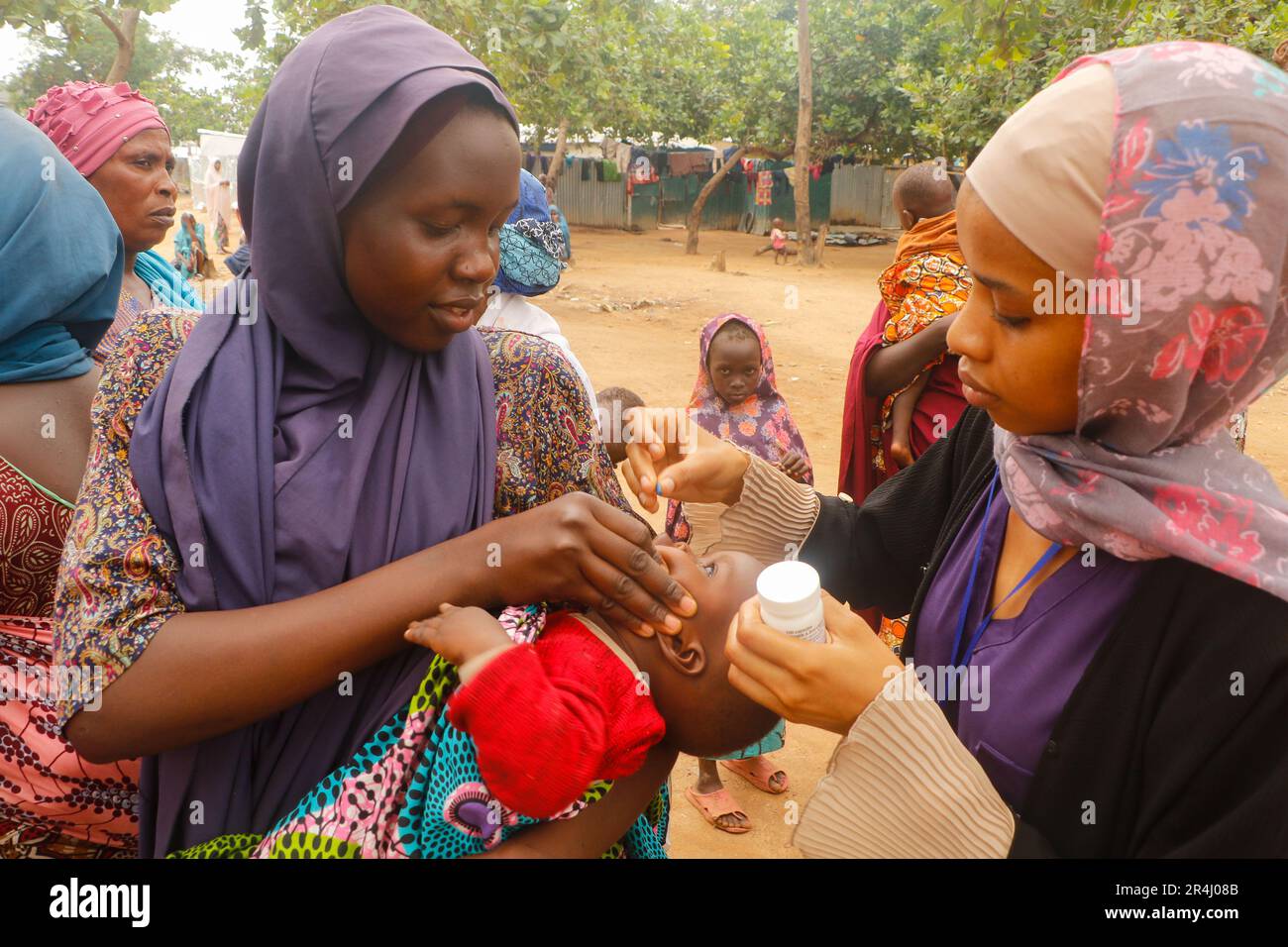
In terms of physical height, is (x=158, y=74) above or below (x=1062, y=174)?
above

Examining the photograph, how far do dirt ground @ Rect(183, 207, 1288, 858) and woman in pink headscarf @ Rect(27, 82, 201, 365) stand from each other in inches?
123

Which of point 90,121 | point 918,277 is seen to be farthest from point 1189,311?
point 90,121

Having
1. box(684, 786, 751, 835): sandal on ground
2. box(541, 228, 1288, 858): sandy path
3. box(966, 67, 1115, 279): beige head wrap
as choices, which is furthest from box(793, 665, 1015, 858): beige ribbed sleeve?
box(684, 786, 751, 835): sandal on ground

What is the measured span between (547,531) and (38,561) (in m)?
1.18

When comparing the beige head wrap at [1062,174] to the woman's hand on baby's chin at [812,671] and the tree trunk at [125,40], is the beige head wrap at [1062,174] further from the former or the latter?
the tree trunk at [125,40]

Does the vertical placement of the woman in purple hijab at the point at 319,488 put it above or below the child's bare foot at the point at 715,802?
above

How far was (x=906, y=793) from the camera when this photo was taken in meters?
1.38

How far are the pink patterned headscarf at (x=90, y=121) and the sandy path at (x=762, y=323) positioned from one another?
3.64 metres

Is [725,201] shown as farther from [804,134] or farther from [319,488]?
[319,488]

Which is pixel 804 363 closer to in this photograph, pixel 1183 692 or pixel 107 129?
pixel 107 129

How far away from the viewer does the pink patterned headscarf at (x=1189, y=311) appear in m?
1.23

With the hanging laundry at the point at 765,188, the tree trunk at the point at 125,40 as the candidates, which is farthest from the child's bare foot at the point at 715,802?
the hanging laundry at the point at 765,188

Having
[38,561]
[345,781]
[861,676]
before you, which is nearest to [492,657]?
[345,781]

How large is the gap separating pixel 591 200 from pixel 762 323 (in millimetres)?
19265
